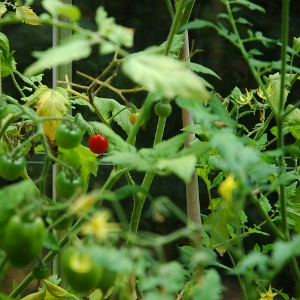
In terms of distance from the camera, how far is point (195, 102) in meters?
0.63

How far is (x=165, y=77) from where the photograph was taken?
46 centimetres

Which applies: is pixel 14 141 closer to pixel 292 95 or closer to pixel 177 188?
pixel 177 188

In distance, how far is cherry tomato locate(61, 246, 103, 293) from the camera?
50 cm

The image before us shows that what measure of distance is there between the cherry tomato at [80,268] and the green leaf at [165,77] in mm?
141

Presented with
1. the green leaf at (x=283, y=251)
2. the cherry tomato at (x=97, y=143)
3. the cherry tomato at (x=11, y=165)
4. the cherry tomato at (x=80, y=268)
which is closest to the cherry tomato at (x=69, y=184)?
the cherry tomato at (x=11, y=165)

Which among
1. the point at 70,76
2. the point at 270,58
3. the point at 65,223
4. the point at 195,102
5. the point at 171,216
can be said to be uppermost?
the point at 195,102

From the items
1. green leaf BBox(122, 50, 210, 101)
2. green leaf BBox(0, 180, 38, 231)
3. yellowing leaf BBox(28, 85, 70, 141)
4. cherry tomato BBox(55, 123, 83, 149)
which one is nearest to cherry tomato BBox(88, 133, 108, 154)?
yellowing leaf BBox(28, 85, 70, 141)

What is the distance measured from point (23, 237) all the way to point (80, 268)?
6cm

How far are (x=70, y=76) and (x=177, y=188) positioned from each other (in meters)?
0.45

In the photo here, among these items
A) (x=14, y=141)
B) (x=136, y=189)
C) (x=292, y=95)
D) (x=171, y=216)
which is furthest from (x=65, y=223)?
(x=292, y=95)

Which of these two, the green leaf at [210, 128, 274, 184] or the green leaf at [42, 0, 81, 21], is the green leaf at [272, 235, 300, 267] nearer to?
the green leaf at [210, 128, 274, 184]

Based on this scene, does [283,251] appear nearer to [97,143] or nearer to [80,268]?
[80,268]

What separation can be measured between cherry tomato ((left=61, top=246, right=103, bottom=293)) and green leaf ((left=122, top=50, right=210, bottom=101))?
141 millimetres

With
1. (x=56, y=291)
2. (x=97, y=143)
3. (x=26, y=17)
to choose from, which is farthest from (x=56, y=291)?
(x=26, y=17)
